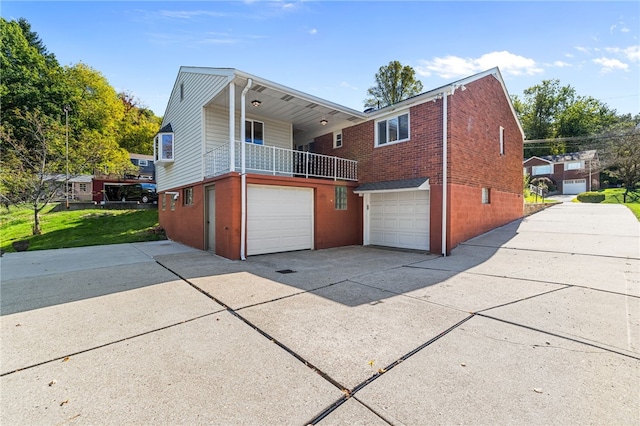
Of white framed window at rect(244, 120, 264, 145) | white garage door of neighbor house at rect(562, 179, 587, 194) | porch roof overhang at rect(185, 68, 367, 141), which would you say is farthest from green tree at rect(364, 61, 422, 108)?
white garage door of neighbor house at rect(562, 179, 587, 194)

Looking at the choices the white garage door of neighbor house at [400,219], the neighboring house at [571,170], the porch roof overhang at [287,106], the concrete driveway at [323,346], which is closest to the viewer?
the concrete driveway at [323,346]

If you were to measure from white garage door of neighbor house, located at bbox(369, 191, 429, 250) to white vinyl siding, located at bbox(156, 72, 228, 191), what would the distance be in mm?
7060

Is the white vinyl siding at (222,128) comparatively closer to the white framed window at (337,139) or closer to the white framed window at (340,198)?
the white framed window at (337,139)

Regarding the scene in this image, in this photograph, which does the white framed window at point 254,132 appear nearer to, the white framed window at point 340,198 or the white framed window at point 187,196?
the white framed window at point 187,196

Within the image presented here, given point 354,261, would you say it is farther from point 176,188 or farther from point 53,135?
point 53,135

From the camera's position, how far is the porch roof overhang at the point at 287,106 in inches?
339

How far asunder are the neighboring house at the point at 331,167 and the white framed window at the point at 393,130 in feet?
0.13

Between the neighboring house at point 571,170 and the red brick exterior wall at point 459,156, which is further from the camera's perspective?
the neighboring house at point 571,170

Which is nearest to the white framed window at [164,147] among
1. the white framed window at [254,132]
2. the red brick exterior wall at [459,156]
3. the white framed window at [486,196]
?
the white framed window at [254,132]

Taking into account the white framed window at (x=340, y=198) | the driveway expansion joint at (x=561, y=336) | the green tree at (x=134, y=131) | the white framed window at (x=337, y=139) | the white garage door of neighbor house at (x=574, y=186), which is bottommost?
the driveway expansion joint at (x=561, y=336)

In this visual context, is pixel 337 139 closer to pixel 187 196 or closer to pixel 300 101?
pixel 300 101

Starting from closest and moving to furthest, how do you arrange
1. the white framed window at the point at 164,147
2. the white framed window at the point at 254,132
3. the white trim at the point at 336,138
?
the white framed window at the point at 254,132
the white trim at the point at 336,138
the white framed window at the point at 164,147

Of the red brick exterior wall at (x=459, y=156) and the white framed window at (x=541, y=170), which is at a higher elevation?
the white framed window at (x=541, y=170)

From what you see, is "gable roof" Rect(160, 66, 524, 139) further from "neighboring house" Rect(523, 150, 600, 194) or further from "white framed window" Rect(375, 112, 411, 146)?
"neighboring house" Rect(523, 150, 600, 194)
